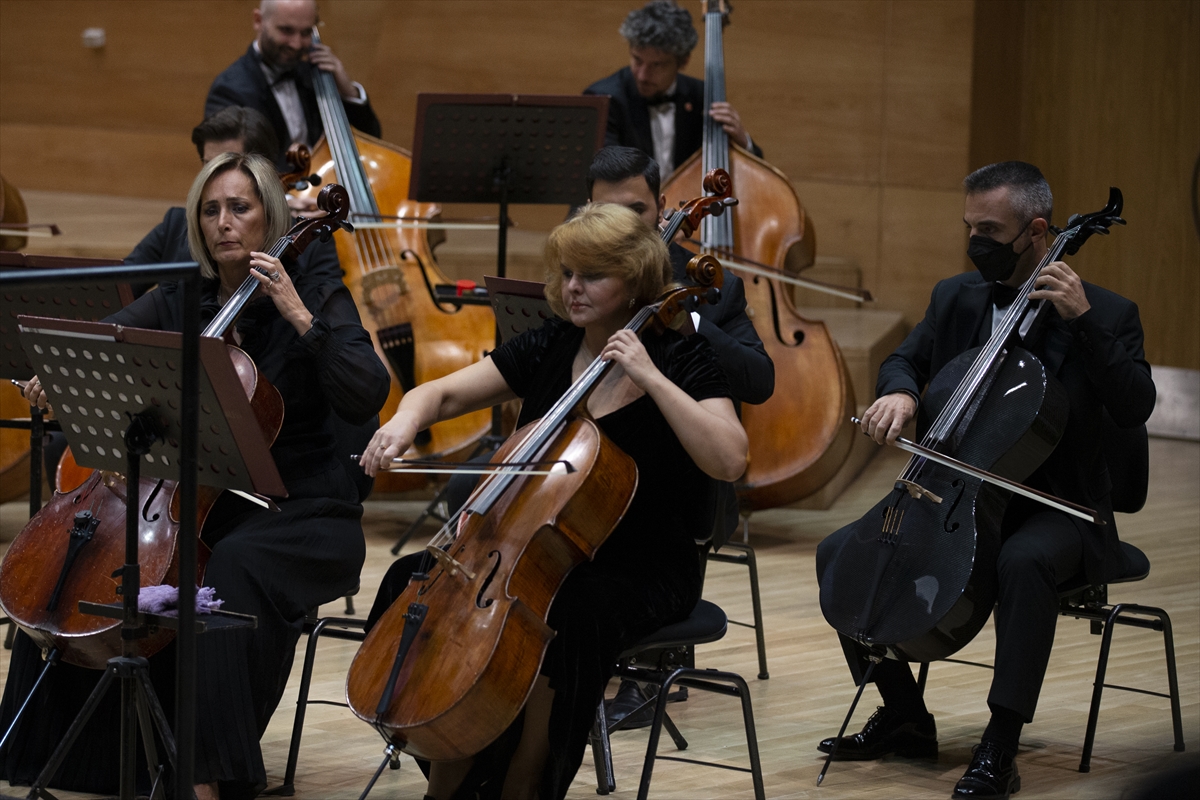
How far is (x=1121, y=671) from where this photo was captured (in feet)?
11.2

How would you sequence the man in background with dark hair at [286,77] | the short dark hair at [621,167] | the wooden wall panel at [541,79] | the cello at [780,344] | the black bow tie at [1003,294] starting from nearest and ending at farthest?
1. the black bow tie at [1003,294]
2. the short dark hair at [621,167]
3. the cello at [780,344]
4. the man in background with dark hair at [286,77]
5. the wooden wall panel at [541,79]

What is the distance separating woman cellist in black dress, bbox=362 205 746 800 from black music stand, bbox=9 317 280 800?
229 millimetres

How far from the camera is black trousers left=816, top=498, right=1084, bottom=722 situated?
8.63 feet

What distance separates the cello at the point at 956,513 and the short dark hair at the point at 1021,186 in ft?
0.27

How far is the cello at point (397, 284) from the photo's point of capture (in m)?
4.39

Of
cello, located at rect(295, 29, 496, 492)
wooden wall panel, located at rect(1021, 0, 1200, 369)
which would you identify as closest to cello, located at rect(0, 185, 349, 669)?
cello, located at rect(295, 29, 496, 492)

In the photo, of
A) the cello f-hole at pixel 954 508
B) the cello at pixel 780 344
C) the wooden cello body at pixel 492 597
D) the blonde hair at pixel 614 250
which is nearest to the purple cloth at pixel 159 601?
the wooden cello body at pixel 492 597

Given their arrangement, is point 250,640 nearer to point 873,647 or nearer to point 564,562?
point 564,562

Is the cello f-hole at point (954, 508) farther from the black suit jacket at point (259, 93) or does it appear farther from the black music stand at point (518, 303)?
the black suit jacket at point (259, 93)

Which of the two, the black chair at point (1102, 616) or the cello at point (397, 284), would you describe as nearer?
the black chair at point (1102, 616)

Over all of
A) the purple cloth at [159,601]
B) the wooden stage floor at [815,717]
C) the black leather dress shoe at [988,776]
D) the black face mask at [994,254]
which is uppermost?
the black face mask at [994,254]

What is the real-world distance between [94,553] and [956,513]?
136 centimetres

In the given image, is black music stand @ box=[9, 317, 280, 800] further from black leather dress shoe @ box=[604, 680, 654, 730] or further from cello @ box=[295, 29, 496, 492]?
cello @ box=[295, 29, 496, 492]

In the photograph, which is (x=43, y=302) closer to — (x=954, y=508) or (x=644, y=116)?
(x=954, y=508)
